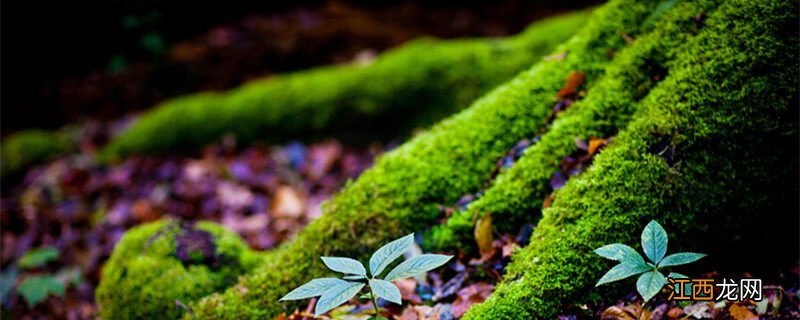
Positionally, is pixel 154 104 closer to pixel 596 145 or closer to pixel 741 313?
pixel 596 145

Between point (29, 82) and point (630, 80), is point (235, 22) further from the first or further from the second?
point (630, 80)

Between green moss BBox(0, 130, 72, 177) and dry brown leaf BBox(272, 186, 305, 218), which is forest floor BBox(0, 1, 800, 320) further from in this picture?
Result: green moss BBox(0, 130, 72, 177)

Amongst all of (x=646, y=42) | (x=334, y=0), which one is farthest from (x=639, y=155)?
(x=334, y=0)

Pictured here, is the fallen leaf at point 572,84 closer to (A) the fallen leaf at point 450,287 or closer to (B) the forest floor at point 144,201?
(B) the forest floor at point 144,201

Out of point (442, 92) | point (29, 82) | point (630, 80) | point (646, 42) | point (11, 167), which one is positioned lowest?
point (11, 167)

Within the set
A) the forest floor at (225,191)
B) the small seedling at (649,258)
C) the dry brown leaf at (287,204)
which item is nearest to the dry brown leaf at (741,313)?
the forest floor at (225,191)

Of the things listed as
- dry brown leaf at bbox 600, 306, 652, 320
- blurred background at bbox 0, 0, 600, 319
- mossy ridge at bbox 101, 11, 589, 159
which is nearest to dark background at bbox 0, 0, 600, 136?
blurred background at bbox 0, 0, 600, 319
